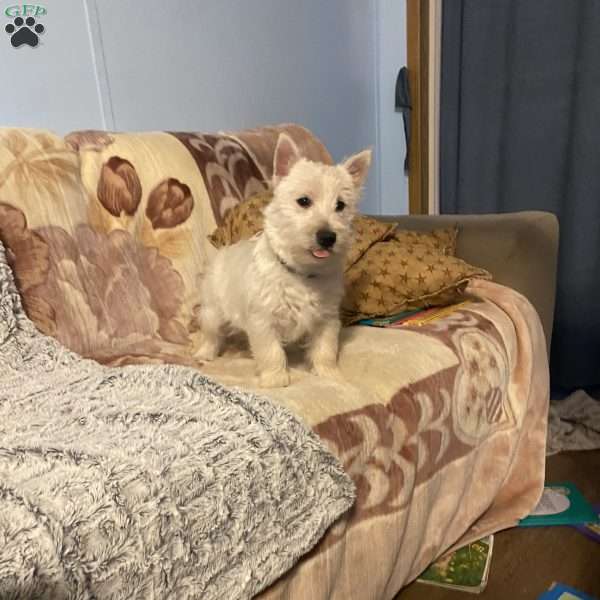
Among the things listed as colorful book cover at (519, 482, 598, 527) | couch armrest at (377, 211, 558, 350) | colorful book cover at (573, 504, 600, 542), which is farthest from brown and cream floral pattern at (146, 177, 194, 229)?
colorful book cover at (573, 504, 600, 542)

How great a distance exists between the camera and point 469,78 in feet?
8.68

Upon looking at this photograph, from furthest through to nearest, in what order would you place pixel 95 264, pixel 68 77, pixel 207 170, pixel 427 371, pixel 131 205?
pixel 68 77
pixel 207 170
pixel 131 205
pixel 95 264
pixel 427 371

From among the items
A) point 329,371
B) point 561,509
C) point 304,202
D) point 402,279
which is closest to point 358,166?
point 304,202

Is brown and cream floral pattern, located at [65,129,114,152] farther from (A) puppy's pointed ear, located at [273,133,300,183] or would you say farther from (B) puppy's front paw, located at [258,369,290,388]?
(B) puppy's front paw, located at [258,369,290,388]

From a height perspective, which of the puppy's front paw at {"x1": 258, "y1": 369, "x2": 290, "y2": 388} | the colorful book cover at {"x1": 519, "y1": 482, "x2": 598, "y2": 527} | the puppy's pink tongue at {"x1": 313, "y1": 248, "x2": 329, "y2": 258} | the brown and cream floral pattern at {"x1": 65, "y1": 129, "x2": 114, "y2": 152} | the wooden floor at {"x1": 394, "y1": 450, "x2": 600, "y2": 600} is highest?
the brown and cream floral pattern at {"x1": 65, "y1": 129, "x2": 114, "y2": 152}

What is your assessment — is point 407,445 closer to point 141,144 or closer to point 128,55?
point 141,144

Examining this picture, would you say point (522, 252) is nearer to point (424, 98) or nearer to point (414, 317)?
point (414, 317)

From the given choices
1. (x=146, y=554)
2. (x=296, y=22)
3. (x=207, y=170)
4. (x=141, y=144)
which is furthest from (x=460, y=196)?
(x=146, y=554)

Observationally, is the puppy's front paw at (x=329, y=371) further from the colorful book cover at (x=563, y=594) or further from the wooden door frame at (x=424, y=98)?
the wooden door frame at (x=424, y=98)

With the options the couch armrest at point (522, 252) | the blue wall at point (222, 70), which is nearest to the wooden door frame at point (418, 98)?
the blue wall at point (222, 70)

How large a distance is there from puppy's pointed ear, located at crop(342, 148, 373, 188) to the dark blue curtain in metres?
1.44

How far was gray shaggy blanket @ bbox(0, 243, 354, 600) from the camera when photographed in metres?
0.73

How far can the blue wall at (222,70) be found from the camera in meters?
2.10

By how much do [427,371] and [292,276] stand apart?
1.29 feet
